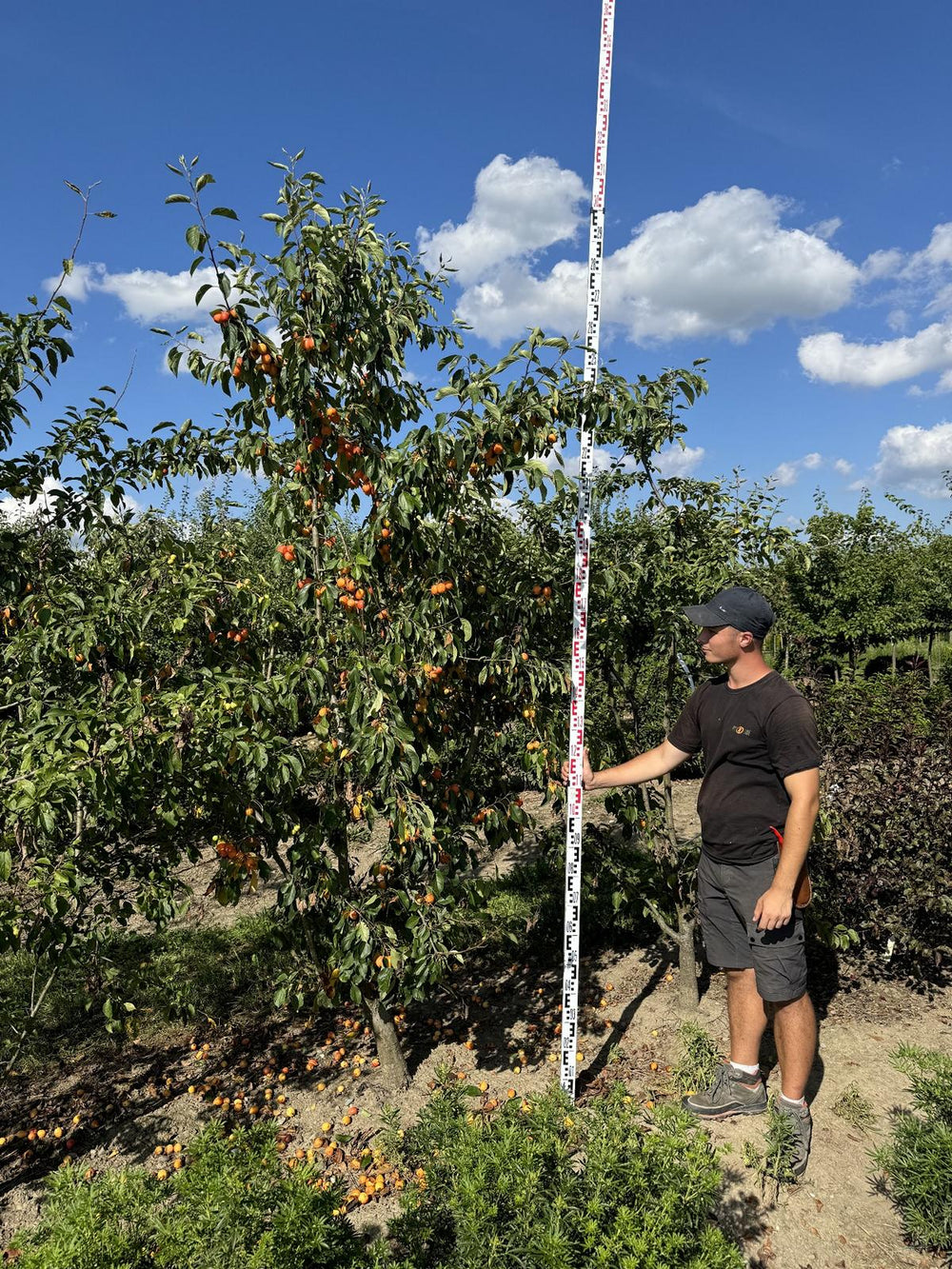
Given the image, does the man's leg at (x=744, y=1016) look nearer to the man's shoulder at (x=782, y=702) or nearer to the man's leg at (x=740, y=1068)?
the man's leg at (x=740, y=1068)

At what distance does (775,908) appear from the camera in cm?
270

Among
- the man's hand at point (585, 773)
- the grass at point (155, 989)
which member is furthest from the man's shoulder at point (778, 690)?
the grass at point (155, 989)

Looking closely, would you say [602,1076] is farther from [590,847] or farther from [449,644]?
[449,644]

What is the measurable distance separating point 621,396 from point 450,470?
664mm

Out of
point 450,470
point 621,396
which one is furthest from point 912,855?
point 450,470

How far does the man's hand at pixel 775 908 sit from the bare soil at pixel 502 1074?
0.83m

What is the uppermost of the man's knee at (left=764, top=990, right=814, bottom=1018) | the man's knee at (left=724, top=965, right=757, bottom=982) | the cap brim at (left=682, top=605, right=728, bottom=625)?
the cap brim at (left=682, top=605, right=728, bottom=625)

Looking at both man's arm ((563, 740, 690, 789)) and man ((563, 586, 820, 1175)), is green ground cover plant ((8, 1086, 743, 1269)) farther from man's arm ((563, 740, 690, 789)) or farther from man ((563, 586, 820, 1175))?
man's arm ((563, 740, 690, 789))

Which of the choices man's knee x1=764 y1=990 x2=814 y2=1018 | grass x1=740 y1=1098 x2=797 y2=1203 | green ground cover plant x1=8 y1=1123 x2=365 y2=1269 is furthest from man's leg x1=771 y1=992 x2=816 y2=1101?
green ground cover plant x1=8 y1=1123 x2=365 y2=1269

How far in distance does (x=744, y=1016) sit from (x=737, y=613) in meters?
1.54

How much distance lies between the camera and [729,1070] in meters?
3.09

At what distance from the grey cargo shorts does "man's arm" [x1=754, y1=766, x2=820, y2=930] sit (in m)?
0.11

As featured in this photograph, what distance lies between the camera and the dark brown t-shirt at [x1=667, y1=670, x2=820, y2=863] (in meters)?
2.71

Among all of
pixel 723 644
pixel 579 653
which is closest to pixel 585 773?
pixel 579 653
